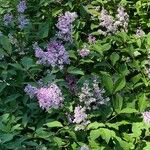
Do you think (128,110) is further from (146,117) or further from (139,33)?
(139,33)

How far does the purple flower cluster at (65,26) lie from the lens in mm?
3326

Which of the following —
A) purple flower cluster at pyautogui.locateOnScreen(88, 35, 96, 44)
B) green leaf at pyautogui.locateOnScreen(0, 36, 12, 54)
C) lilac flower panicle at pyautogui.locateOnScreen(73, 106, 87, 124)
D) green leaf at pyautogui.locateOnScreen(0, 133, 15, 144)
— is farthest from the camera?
purple flower cluster at pyautogui.locateOnScreen(88, 35, 96, 44)

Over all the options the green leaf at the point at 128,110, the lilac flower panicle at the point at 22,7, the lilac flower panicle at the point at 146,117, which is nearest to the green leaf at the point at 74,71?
the green leaf at the point at 128,110

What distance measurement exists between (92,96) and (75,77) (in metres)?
0.35

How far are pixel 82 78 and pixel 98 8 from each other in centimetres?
89

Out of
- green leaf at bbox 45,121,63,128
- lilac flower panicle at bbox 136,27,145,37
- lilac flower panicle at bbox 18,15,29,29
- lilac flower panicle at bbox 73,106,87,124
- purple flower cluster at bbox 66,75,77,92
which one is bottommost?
green leaf at bbox 45,121,63,128

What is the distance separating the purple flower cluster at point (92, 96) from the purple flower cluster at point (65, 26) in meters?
0.51

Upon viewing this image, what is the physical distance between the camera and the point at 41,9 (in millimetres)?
3965

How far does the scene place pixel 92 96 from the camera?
298 centimetres

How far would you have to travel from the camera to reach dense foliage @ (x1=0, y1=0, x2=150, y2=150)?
A: 289 centimetres

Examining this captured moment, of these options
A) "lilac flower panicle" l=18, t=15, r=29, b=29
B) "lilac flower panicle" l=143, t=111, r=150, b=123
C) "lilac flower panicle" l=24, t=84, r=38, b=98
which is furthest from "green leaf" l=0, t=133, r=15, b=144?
"lilac flower panicle" l=18, t=15, r=29, b=29

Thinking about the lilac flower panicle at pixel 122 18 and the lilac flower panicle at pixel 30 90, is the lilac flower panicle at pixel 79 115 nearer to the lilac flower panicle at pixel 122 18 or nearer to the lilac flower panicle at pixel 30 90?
the lilac flower panicle at pixel 30 90

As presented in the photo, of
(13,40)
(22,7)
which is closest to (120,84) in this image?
(13,40)

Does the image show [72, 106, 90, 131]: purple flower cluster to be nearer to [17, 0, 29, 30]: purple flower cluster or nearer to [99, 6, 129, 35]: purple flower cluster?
[99, 6, 129, 35]: purple flower cluster
